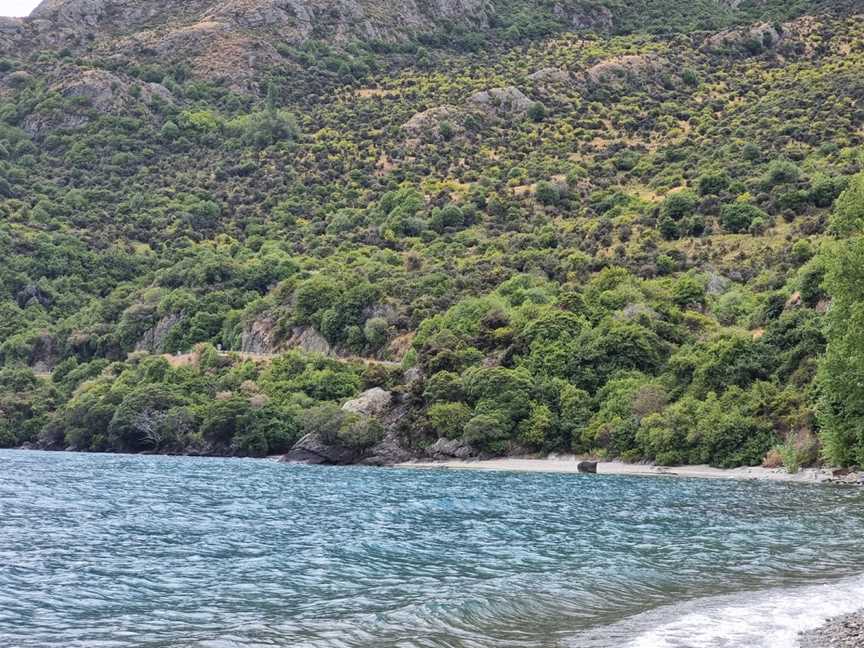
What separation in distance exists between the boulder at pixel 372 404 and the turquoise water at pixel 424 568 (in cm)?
3877

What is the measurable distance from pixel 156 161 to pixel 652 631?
615ft

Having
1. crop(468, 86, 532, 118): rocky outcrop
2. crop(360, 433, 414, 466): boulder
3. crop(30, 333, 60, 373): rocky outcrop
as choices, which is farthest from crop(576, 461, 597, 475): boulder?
crop(468, 86, 532, 118): rocky outcrop

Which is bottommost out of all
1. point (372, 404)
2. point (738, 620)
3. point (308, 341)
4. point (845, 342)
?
point (738, 620)

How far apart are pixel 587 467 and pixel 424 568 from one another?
46585mm

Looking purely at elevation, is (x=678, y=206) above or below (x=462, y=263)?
above

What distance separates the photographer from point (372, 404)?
86.6 meters

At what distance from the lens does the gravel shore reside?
14827 mm

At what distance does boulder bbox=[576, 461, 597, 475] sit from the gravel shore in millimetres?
52208

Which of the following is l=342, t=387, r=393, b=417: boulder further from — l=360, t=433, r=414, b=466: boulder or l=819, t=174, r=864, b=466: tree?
l=819, t=174, r=864, b=466: tree

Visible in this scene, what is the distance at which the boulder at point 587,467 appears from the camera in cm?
6869

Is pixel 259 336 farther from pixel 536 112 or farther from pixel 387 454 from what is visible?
pixel 536 112

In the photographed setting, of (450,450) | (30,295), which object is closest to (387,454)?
(450,450)

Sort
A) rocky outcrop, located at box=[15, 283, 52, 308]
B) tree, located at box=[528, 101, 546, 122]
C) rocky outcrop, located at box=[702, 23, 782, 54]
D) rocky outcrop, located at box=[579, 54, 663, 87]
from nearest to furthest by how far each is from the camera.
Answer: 1. rocky outcrop, located at box=[15, 283, 52, 308]
2. tree, located at box=[528, 101, 546, 122]
3. rocky outcrop, located at box=[702, 23, 782, 54]
4. rocky outcrop, located at box=[579, 54, 663, 87]

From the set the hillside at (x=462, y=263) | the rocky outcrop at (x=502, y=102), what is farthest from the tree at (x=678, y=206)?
the rocky outcrop at (x=502, y=102)
